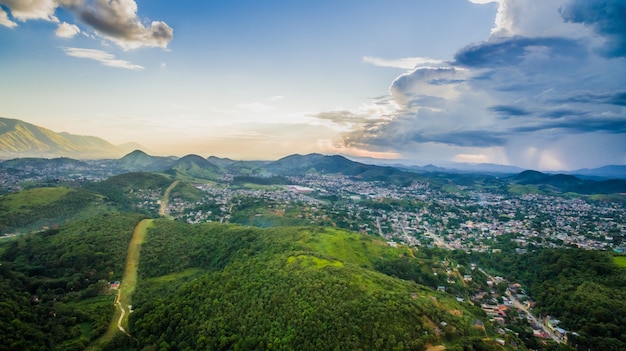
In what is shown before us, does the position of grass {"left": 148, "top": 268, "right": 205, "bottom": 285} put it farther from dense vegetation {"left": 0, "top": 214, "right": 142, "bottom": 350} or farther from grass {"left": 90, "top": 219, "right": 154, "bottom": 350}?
dense vegetation {"left": 0, "top": 214, "right": 142, "bottom": 350}

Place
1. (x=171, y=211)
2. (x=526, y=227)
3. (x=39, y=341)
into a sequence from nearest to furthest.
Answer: (x=39, y=341) < (x=526, y=227) < (x=171, y=211)

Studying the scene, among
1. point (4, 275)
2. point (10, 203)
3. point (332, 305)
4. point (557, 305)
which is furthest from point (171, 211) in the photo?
point (557, 305)

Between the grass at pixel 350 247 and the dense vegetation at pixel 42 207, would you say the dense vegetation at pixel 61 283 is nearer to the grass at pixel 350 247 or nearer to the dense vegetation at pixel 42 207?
the dense vegetation at pixel 42 207

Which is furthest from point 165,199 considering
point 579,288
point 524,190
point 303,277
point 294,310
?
point 524,190

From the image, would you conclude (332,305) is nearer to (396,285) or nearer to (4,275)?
(396,285)

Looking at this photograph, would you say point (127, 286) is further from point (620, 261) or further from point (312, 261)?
point (620, 261)

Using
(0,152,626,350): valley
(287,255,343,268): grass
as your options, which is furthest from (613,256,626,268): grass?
(287,255,343,268): grass

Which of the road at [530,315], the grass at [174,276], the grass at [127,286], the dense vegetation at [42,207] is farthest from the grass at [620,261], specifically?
the dense vegetation at [42,207]
